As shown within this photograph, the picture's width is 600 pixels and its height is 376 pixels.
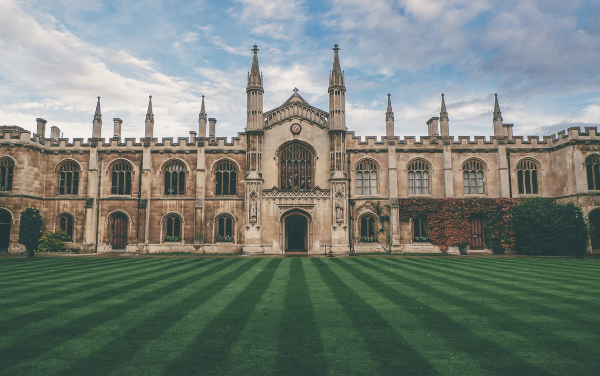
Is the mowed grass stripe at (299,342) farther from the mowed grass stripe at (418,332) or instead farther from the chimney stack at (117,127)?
the chimney stack at (117,127)

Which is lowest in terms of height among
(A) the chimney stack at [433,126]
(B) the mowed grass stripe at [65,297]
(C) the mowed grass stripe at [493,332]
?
(C) the mowed grass stripe at [493,332]

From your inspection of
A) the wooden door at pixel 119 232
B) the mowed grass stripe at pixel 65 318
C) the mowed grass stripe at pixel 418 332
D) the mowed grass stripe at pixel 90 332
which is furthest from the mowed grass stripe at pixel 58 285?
the wooden door at pixel 119 232

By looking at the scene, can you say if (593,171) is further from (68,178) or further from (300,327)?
(68,178)

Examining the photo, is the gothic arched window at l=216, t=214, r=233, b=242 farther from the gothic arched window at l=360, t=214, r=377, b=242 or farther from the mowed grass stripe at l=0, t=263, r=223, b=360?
the mowed grass stripe at l=0, t=263, r=223, b=360

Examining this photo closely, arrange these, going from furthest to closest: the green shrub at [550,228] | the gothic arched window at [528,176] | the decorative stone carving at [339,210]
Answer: the gothic arched window at [528,176] → the decorative stone carving at [339,210] → the green shrub at [550,228]

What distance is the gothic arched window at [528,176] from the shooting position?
3028cm

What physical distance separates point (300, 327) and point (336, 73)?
26.3 meters

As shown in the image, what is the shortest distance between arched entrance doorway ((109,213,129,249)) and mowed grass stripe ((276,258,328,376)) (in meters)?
25.8

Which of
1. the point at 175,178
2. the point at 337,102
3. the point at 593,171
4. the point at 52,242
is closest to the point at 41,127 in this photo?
the point at 52,242

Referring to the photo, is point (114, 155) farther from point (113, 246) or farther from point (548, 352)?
point (548, 352)

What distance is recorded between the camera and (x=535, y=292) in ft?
37.0

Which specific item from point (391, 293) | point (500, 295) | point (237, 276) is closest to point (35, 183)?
point (237, 276)

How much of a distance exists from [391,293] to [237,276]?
22.1 feet

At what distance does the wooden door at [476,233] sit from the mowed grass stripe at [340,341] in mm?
23707
